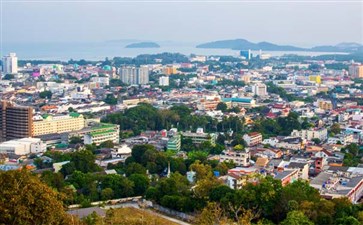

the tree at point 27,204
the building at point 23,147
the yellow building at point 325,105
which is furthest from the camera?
the yellow building at point 325,105

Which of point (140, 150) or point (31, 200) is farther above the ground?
point (31, 200)

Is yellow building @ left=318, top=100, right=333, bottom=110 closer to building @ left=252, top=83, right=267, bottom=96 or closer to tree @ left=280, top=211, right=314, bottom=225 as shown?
building @ left=252, top=83, right=267, bottom=96

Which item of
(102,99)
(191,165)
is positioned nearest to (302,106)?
(102,99)

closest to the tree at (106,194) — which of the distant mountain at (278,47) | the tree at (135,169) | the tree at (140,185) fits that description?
the tree at (140,185)

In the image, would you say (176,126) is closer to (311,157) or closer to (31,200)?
(311,157)

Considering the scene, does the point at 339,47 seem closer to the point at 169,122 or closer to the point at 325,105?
the point at 325,105

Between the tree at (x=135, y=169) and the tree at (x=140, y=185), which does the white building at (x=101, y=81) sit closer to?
the tree at (x=135, y=169)
